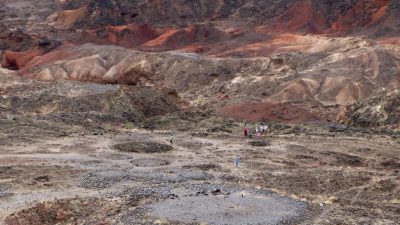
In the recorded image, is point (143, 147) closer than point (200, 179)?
No

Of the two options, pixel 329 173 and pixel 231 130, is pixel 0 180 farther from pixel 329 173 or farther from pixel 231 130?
pixel 231 130

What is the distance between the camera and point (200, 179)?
2575 cm

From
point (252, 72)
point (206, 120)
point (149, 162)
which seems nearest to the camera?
point (149, 162)

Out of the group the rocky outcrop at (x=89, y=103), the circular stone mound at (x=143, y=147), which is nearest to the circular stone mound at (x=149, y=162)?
the circular stone mound at (x=143, y=147)

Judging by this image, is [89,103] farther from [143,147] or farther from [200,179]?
[200,179]

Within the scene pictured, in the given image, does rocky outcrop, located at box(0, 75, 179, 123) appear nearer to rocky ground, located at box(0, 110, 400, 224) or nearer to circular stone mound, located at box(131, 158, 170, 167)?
rocky ground, located at box(0, 110, 400, 224)

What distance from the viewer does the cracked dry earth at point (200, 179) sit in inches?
782

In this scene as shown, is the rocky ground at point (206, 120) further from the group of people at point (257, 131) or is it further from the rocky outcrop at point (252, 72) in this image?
the group of people at point (257, 131)

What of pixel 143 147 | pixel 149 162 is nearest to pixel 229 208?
pixel 149 162

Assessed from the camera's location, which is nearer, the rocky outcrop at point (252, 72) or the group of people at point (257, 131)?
the group of people at point (257, 131)

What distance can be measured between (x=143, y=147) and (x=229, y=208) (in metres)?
14.3

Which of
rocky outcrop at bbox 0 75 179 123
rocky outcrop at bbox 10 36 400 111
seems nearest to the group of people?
rocky outcrop at bbox 0 75 179 123

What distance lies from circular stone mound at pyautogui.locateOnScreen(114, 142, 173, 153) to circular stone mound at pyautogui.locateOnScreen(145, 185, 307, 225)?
36.2ft

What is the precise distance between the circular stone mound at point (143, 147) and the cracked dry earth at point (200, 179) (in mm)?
58
